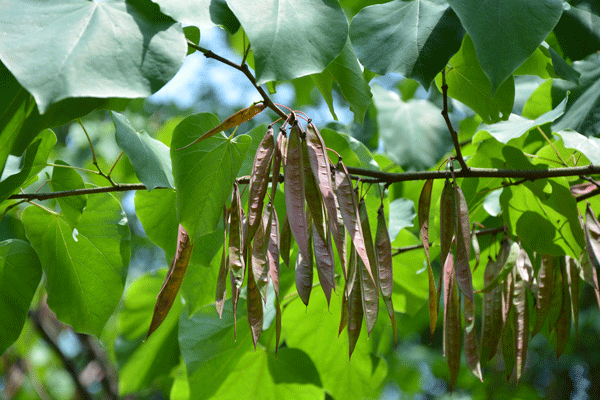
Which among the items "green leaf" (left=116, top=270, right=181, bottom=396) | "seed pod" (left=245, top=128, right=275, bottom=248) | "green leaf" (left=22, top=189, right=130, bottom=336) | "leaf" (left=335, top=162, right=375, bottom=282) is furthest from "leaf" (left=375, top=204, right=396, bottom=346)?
"green leaf" (left=116, top=270, right=181, bottom=396)

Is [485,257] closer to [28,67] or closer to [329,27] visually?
[329,27]

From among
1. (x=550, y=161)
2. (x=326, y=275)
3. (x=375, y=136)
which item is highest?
(x=326, y=275)

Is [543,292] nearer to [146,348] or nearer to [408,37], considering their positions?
[408,37]

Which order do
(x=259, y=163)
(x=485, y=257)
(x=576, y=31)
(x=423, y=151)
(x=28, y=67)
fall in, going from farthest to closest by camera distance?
(x=423, y=151)
(x=485, y=257)
(x=576, y=31)
(x=259, y=163)
(x=28, y=67)

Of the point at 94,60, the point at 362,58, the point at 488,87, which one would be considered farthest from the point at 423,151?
the point at 94,60

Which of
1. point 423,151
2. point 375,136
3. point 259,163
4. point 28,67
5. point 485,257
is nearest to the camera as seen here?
point 28,67

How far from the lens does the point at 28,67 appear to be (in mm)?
410

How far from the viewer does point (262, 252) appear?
505mm

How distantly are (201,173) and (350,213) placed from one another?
8.7 inches

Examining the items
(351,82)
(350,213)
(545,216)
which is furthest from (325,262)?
(545,216)

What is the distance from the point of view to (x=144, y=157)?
70 cm

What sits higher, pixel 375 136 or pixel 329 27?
pixel 329 27

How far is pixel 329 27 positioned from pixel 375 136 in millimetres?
1003

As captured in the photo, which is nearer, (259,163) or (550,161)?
(259,163)
